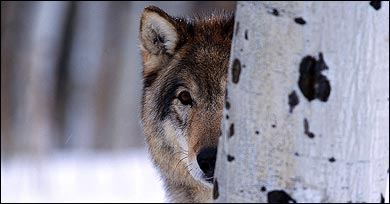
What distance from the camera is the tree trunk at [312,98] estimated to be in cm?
191

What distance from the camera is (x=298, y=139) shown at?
6.42 ft

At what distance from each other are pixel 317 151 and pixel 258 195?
0.19 m

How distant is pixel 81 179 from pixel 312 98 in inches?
317

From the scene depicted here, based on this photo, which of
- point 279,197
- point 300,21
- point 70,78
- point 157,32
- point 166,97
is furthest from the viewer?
point 70,78

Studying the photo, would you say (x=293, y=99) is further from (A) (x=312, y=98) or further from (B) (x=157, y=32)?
(B) (x=157, y=32)

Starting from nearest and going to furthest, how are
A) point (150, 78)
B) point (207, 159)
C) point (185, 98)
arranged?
point (207, 159) → point (185, 98) → point (150, 78)

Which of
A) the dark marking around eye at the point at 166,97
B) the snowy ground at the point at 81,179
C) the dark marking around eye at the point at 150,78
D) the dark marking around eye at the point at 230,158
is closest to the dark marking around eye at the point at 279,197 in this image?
the dark marking around eye at the point at 230,158

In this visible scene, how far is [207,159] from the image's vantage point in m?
3.60

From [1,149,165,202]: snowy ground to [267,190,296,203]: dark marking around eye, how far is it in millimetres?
5533

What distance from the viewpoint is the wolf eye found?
4.20m

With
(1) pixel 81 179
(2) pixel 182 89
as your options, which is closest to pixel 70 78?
(1) pixel 81 179

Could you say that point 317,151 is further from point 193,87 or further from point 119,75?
point 119,75

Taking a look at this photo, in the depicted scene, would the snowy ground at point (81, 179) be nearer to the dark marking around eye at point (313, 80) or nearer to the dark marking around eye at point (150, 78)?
the dark marking around eye at point (150, 78)

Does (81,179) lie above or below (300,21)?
below
